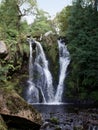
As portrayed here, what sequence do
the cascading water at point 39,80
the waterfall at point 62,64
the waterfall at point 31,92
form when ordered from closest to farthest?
the waterfall at point 31,92 → the cascading water at point 39,80 → the waterfall at point 62,64

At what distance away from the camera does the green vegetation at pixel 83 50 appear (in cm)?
2491

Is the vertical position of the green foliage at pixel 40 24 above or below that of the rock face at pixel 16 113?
above

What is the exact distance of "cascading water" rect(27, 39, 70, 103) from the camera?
86.0ft

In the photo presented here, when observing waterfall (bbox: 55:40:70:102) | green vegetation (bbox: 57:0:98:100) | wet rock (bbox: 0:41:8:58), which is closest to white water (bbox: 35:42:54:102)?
waterfall (bbox: 55:40:70:102)

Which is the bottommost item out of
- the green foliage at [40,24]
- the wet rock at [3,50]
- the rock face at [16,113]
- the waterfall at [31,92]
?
the waterfall at [31,92]

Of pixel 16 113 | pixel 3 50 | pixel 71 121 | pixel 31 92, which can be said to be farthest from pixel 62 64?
pixel 16 113

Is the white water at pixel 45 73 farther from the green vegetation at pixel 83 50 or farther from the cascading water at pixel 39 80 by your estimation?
the green vegetation at pixel 83 50

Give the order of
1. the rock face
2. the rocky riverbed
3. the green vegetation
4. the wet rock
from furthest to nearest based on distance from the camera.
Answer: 1. the wet rock
2. the green vegetation
3. the rocky riverbed
4. the rock face

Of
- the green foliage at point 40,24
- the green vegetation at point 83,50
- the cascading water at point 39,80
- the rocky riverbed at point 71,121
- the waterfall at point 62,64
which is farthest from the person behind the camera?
the green foliage at point 40,24

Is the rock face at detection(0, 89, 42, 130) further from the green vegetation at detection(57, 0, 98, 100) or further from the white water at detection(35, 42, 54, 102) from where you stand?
the white water at detection(35, 42, 54, 102)

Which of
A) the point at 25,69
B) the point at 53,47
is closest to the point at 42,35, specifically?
the point at 53,47

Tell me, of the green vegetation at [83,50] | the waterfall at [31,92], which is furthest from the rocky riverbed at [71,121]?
the waterfall at [31,92]

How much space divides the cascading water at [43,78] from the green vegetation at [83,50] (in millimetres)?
826

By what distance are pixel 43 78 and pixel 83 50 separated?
15.0 feet
